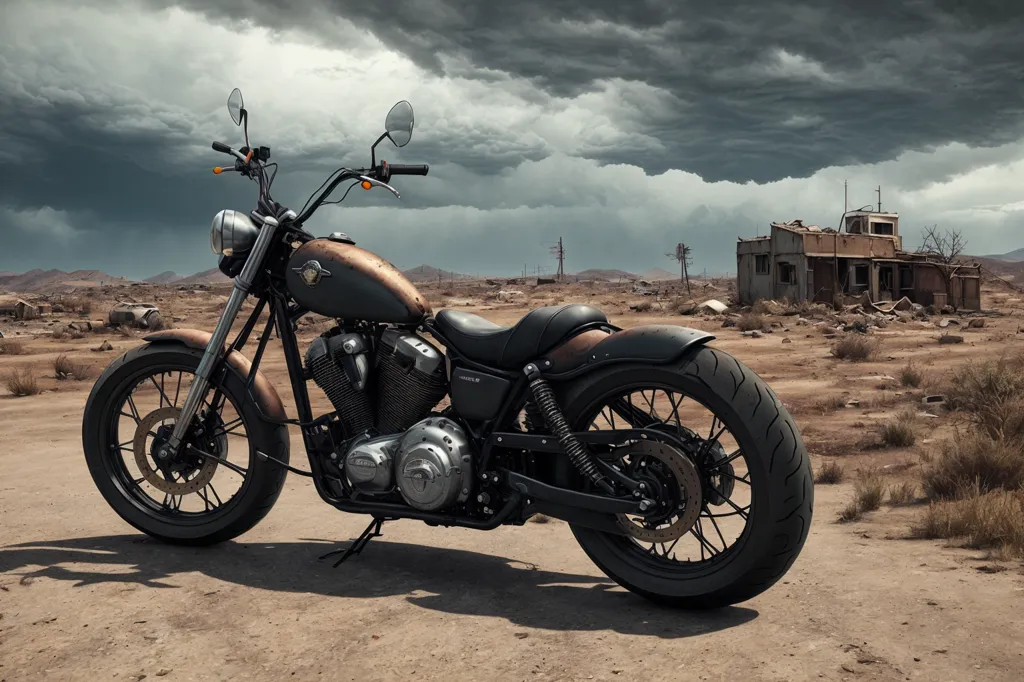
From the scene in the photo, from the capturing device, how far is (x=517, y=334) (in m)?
4.64

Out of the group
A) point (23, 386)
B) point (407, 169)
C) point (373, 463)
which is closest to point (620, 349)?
point (373, 463)

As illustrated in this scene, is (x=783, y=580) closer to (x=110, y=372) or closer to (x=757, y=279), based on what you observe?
(x=110, y=372)

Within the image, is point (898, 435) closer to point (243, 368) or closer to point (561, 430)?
point (561, 430)

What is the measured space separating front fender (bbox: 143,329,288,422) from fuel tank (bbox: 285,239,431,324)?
738 millimetres

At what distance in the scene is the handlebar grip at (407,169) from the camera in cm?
520

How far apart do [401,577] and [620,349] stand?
5.90 feet

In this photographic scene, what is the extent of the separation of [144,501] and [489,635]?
9.33ft

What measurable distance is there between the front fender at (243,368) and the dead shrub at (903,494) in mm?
4514

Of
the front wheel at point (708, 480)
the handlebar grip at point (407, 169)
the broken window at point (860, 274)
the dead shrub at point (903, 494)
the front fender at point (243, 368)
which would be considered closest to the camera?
the front wheel at point (708, 480)

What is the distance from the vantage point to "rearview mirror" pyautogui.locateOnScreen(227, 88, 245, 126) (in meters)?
5.63

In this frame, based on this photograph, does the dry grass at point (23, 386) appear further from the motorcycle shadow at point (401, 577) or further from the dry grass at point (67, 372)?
the motorcycle shadow at point (401, 577)

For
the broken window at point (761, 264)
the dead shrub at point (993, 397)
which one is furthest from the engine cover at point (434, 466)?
the broken window at point (761, 264)

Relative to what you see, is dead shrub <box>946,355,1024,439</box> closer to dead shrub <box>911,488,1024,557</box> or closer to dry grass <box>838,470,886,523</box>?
dry grass <box>838,470,886,523</box>

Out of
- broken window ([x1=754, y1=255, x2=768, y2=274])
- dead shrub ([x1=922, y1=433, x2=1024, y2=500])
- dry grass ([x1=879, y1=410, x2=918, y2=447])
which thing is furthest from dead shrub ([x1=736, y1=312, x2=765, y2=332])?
dead shrub ([x1=922, y1=433, x2=1024, y2=500])
